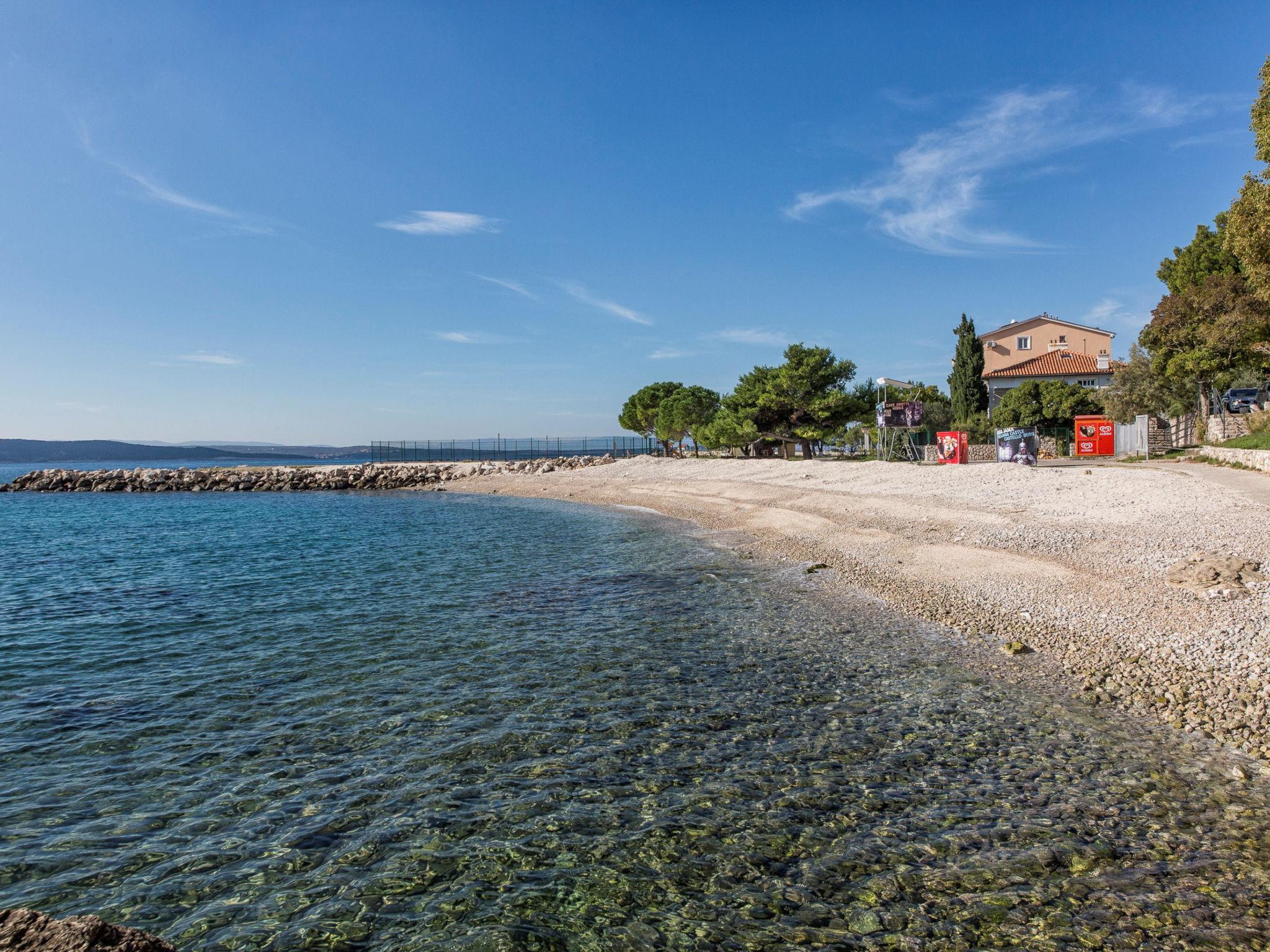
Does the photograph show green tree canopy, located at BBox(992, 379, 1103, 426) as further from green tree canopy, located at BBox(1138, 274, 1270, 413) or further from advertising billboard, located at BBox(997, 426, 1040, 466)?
advertising billboard, located at BBox(997, 426, 1040, 466)

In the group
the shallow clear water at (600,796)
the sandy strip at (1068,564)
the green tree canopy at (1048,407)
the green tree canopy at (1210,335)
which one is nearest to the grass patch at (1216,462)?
the sandy strip at (1068,564)

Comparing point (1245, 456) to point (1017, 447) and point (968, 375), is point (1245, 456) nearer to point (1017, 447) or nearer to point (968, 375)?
point (1017, 447)

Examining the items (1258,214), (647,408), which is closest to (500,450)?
(647,408)

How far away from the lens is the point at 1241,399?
45812mm

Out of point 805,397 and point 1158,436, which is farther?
point 805,397

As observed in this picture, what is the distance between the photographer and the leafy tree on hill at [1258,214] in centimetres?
2241

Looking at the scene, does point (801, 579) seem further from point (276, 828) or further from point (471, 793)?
point (276, 828)

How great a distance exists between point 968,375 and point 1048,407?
8.57 m

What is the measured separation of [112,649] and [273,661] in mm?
4091

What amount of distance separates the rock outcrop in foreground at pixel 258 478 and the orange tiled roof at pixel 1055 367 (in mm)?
47337

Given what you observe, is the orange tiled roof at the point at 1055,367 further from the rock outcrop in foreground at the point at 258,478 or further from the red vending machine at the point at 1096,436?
the rock outcrop in foreground at the point at 258,478

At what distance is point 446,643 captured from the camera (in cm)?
1275

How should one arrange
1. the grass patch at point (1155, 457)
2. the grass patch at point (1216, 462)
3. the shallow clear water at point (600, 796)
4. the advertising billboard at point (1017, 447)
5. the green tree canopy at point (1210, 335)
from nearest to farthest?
the shallow clear water at point (600, 796), the grass patch at point (1216, 462), the green tree canopy at point (1210, 335), the advertising billboard at point (1017, 447), the grass patch at point (1155, 457)

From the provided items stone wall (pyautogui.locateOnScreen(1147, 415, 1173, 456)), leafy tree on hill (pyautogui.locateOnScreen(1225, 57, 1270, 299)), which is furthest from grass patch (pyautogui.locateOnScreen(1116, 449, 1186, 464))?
leafy tree on hill (pyautogui.locateOnScreen(1225, 57, 1270, 299))
